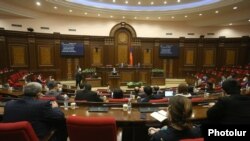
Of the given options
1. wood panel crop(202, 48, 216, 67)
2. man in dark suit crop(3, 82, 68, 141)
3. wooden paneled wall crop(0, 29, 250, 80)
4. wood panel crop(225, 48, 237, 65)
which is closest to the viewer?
man in dark suit crop(3, 82, 68, 141)

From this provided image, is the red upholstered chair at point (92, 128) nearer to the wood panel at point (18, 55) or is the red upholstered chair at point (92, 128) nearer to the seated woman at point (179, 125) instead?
the seated woman at point (179, 125)

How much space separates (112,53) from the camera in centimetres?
1324

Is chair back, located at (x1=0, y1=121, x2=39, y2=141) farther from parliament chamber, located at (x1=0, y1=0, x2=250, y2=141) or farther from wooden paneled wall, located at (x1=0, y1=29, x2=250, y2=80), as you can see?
wooden paneled wall, located at (x1=0, y1=29, x2=250, y2=80)

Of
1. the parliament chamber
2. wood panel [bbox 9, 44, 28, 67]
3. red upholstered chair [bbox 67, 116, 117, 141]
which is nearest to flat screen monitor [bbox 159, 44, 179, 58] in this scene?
the parliament chamber

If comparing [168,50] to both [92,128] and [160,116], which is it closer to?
[160,116]

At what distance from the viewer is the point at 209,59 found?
13773mm

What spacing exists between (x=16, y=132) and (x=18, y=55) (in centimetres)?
1047

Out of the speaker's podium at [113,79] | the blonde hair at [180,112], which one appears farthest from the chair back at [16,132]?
the speaker's podium at [113,79]

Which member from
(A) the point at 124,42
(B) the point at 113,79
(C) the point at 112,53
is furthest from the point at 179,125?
(A) the point at 124,42

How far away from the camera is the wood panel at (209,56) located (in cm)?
1370

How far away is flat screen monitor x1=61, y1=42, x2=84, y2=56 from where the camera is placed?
475 inches

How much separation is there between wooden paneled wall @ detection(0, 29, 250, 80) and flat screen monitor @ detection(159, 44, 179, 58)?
0.24 m

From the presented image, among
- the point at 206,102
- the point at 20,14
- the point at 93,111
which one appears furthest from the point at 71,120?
the point at 20,14

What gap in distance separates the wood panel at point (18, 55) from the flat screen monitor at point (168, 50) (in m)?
8.83
